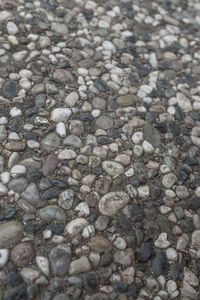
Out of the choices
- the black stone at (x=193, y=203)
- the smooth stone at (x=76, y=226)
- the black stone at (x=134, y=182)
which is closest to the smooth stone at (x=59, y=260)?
the smooth stone at (x=76, y=226)

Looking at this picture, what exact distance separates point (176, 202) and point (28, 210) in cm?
99

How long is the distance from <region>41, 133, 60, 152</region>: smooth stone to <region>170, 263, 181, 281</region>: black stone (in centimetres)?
110

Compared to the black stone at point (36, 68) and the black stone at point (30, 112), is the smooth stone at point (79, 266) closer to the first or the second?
the black stone at point (30, 112)

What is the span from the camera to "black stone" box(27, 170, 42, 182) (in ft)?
8.90

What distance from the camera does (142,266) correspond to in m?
2.52

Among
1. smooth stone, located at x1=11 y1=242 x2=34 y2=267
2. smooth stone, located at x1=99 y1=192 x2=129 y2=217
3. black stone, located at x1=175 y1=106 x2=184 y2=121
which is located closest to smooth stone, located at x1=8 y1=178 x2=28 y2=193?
smooth stone, located at x1=11 y1=242 x2=34 y2=267

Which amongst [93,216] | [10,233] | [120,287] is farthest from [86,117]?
[120,287]

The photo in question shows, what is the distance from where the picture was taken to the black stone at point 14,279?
7.59 feet

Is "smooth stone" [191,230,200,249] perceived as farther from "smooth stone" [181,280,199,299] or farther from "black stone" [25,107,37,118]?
"black stone" [25,107,37,118]

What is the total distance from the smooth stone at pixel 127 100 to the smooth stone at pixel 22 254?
1352mm

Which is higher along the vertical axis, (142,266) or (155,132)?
(155,132)

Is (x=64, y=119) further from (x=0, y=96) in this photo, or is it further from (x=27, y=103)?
(x=0, y=96)

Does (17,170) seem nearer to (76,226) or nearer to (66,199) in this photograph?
(66,199)

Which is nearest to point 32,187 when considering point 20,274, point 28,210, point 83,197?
point 28,210
